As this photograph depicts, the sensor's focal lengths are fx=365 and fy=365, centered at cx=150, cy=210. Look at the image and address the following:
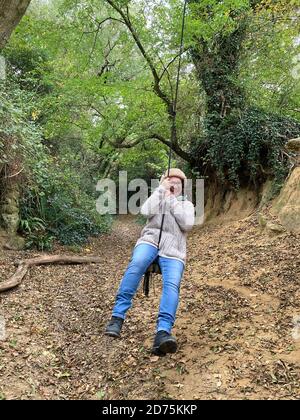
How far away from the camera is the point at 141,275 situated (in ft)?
10.9

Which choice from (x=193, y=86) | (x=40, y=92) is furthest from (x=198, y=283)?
(x=40, y=92)

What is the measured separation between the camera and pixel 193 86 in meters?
10.8

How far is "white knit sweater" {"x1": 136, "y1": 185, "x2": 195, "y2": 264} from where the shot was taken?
3.43 m

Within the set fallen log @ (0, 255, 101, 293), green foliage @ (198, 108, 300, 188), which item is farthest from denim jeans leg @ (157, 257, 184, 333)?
green foliage @ (198, 108, 300, 188)

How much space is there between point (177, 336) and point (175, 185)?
5.02ft

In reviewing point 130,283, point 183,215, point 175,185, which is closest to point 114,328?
point 130,283

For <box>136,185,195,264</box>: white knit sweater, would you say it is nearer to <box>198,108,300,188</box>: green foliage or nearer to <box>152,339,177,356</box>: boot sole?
<box>152,339,177,356</box>: boot sole

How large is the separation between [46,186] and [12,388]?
6.21m

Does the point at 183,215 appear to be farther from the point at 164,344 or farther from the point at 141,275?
the point at 164,344

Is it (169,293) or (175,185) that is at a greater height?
(175,185)

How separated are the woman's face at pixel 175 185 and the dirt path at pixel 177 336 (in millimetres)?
1429

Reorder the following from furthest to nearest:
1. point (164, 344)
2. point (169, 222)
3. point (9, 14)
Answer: point (9, 14) < point (169, 222) < point (164, 344)

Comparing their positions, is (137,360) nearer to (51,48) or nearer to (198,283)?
(198,283)

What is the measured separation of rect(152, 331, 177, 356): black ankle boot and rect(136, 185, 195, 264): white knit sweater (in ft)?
2.34
